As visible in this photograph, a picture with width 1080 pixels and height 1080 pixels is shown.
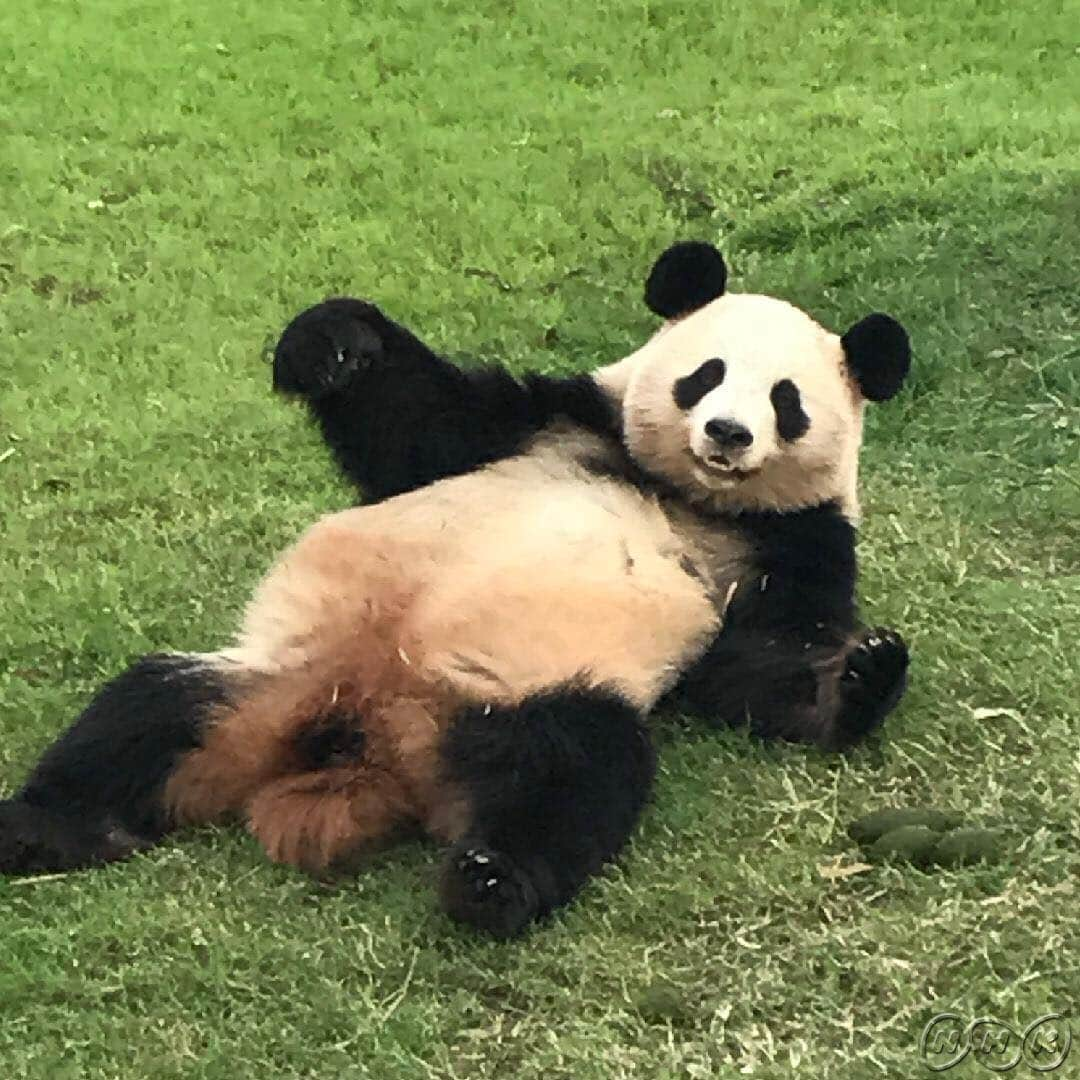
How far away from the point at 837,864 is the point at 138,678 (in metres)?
0.94

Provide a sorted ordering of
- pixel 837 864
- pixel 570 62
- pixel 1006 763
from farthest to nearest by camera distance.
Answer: pixel 570 62 → pixel 1006 763 → pixel 837 864

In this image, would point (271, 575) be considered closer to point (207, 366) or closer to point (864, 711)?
point (864, 711)

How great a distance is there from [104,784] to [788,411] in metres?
1.11

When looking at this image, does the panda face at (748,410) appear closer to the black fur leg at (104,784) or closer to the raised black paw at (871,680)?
the raised black paw at (871,680)

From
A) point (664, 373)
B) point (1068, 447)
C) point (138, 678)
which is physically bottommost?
point (1068, 447)

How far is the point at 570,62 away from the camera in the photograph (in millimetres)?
6449

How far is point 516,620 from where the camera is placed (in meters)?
2.31

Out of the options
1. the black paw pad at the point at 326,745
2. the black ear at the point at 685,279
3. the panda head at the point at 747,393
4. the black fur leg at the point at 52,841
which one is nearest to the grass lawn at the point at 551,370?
the black fur leg at the point at 52,841

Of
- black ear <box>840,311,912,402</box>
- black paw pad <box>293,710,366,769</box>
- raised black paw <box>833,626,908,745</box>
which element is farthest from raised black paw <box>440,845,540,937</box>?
black ear <box>840,311,912,402</box>

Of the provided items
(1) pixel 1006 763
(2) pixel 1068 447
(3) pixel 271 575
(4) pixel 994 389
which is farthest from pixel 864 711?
(4) pixel 994 389

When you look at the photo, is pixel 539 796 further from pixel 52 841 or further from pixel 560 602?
pixel 52 841

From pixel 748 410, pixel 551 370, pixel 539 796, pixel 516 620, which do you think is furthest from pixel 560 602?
pixel 551 370

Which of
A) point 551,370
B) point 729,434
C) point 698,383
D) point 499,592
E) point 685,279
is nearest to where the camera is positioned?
point 499,592

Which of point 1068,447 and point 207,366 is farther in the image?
point 207,366
